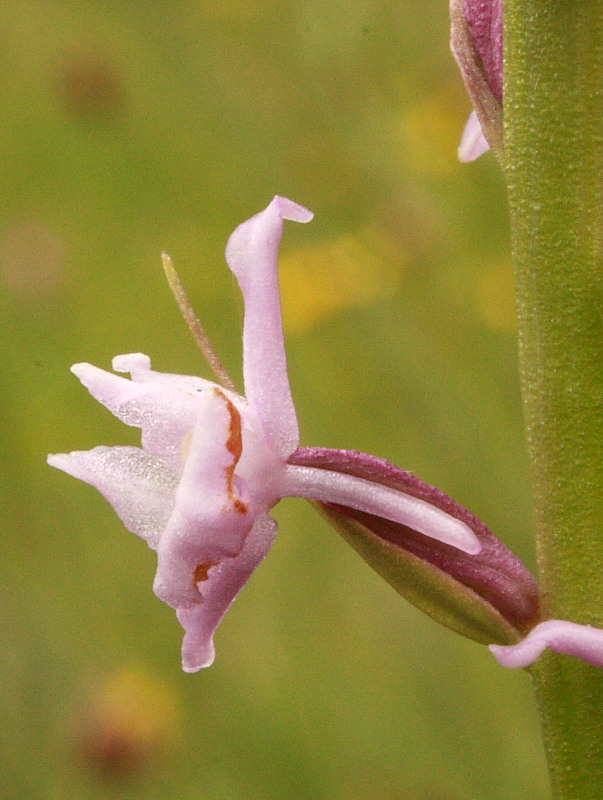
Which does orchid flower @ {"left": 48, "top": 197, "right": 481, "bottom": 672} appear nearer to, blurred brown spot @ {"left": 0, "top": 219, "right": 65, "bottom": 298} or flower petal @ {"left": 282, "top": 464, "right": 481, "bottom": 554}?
flower petal @ {"left": 282, "top": 464, "right": 481, "bottom": 554}

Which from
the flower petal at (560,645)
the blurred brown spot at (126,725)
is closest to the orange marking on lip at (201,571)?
the flower petal at (560,645)

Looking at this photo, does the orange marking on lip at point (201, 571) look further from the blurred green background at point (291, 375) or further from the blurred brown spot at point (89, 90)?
the blurred brown spot at point (89, 90)

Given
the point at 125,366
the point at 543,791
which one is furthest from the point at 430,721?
the point at 125,366

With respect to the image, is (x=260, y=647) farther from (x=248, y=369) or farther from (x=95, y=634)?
(x=248, y=369)

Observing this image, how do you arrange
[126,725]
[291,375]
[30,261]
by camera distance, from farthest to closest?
[30,261], [291,375], [126,725]

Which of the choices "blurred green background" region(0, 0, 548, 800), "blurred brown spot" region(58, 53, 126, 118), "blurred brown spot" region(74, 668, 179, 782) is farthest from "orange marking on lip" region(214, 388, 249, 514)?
"blurred brown spot" region(58, 53, 126, 118)

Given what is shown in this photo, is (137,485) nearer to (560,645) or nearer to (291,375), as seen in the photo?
(560,645)

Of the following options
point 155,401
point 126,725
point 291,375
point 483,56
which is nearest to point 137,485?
point 155,401
